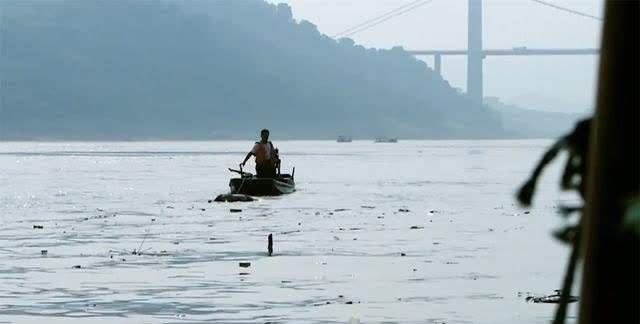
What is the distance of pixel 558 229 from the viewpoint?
11.4ft

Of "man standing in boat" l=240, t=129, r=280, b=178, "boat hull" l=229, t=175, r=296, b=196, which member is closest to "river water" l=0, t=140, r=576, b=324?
"boat hull" l=229, t=175, r=296, b=196

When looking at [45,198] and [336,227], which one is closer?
[336,227]

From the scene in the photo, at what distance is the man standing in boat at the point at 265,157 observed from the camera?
4634 centimetres

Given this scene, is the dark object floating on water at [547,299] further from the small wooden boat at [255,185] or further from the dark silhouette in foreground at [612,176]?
the small wooden boat at [255,185]

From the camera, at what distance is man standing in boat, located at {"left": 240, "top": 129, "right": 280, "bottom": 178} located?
4634 centimetres

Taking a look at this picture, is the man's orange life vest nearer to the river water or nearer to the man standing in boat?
the man standing in boat

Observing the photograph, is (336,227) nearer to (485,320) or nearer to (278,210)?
(278,210)

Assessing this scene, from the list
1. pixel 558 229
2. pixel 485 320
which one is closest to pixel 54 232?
pixel 485 320

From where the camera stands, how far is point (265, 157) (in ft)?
162

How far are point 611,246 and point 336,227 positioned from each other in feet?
119

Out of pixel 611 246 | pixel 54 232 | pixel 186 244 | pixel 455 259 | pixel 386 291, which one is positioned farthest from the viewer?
pixel 54 232

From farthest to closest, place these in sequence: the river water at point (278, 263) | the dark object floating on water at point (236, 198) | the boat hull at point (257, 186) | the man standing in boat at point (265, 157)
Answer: the boat hull at point (257, 186) < the dark object floating on water at point (236, 198) < the man standing in boat at point (265, 157) < the river water at point (278, 263)

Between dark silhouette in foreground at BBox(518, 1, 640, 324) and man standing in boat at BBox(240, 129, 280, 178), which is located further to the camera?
man standing in boat at BBox(240, 129, 280, 178)

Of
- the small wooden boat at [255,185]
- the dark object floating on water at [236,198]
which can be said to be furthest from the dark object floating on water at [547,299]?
the small wooden boat at [255,185]
